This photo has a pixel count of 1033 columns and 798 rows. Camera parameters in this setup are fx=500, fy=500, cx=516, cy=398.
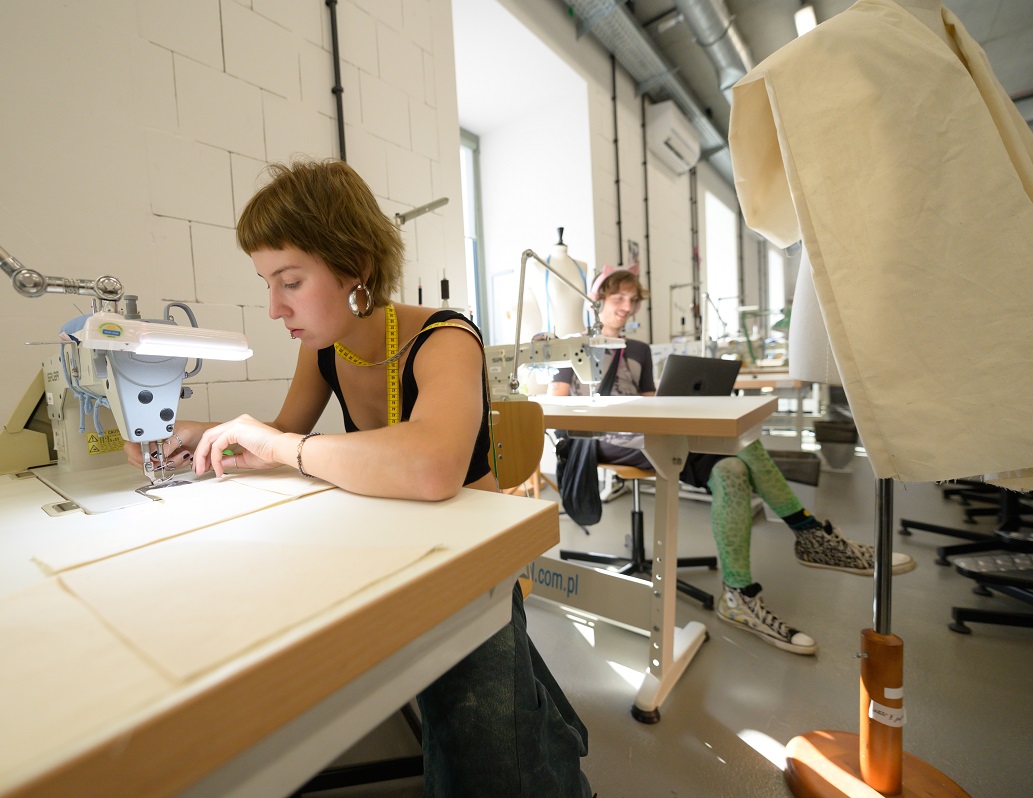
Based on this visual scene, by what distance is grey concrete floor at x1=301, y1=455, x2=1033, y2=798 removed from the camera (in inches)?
45.6

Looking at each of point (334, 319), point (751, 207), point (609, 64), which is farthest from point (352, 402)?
point (609, 64)

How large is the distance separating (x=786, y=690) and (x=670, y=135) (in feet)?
15.7

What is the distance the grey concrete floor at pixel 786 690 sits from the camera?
3.80 ft

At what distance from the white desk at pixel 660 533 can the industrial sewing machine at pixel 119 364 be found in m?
0.96

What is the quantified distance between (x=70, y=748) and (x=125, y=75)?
5.60 ft

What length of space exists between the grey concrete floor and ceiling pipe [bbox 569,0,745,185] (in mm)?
2187

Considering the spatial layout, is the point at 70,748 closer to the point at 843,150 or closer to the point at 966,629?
the point at 843,150

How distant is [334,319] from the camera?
2.96 ft

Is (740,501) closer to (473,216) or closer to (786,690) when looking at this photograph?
(786,690)

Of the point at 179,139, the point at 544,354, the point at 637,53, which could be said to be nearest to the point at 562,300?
the point at 544,354

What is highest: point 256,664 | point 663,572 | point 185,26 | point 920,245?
point 185,26

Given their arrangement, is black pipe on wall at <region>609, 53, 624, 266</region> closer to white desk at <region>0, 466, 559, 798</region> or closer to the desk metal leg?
the desk metal leg

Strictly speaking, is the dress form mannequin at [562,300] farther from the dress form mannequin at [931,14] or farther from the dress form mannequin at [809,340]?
the dress form mannequin at [931,14]

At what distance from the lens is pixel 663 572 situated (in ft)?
4.72
